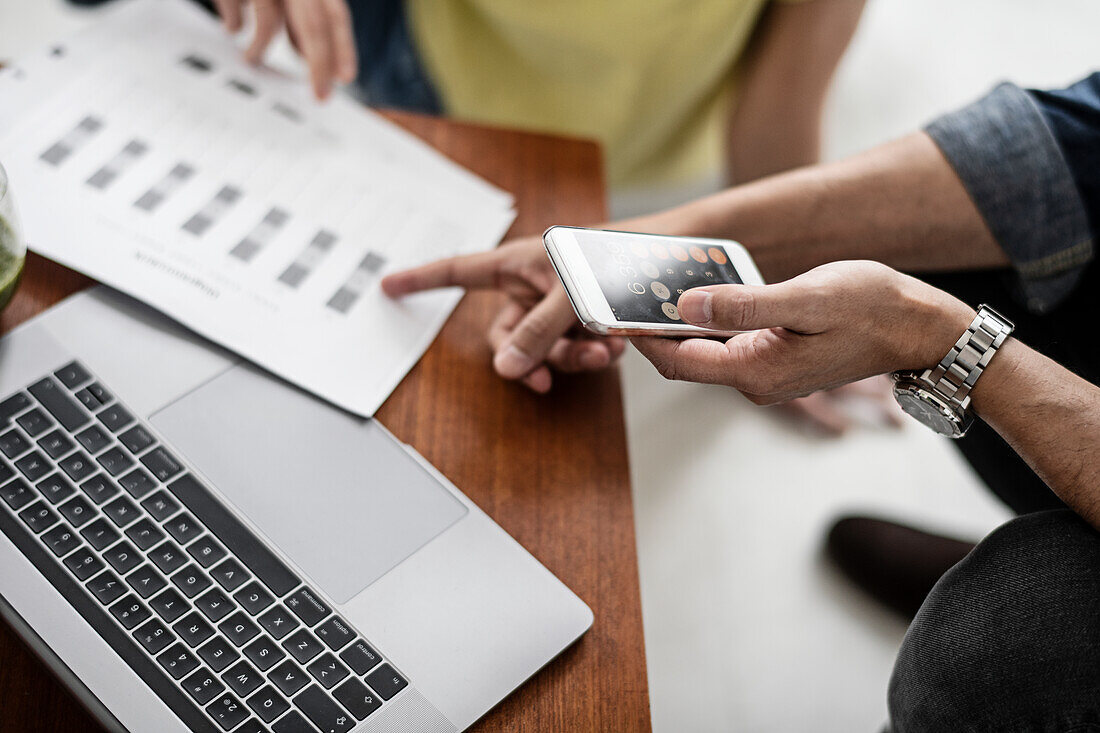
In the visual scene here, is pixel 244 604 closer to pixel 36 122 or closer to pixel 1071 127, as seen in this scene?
pixel 36 122

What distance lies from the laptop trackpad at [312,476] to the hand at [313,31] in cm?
29

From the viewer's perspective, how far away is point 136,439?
0.45m

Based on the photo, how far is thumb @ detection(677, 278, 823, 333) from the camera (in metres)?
0.40

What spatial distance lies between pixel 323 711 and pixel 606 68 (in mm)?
699

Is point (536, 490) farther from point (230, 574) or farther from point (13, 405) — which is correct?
point (13, 405)

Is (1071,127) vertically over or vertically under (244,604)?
over

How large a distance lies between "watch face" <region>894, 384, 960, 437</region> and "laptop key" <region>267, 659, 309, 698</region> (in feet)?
1.15

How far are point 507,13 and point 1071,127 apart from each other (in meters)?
0.51

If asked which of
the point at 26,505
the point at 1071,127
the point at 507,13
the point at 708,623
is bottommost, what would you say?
the point at 708,623

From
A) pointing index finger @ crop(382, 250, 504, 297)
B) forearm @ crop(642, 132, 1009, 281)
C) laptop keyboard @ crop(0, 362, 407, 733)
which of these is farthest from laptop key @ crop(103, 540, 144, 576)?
forearm @ crop(642, 132, 1009, 281)

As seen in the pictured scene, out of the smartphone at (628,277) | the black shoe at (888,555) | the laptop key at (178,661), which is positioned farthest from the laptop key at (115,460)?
the black shoe at (888,555)

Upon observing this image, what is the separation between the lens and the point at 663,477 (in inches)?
43.3

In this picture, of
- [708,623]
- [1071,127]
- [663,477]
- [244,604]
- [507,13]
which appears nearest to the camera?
[244,604]

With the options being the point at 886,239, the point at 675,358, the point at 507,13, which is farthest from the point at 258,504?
the point at 507,13
